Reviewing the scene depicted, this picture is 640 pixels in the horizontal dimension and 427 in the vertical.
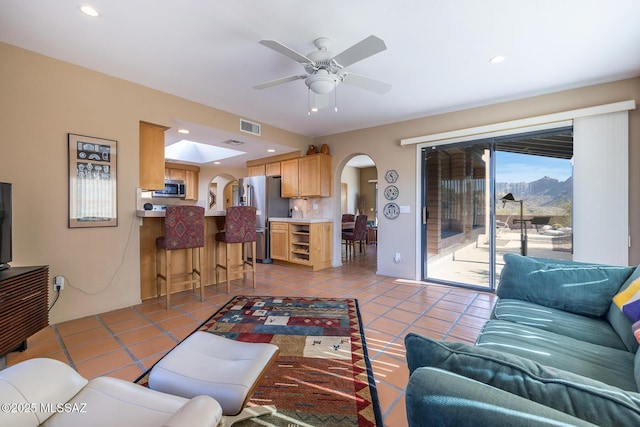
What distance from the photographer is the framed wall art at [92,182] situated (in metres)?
2.74

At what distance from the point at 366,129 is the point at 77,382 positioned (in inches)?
186

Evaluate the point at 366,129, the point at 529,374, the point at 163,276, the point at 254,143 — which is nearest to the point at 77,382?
the point at 529,374

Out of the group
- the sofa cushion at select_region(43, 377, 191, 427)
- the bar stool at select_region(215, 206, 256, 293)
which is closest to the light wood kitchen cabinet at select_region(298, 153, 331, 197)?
the bar stool at select_region(215, 206, 256, 293)

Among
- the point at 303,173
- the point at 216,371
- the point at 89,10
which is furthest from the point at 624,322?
the point at 303,173

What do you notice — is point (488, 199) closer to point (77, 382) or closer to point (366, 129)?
point (366, 129)

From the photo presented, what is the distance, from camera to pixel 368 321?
8.92 ft

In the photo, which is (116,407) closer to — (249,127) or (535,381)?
(535,381)

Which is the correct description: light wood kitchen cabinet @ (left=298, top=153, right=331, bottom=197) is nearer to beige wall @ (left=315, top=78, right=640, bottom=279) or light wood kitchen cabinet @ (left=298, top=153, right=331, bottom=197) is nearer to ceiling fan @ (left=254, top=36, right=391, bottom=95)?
beige wall @ (left=315, top=78, right=640, bottom=279)

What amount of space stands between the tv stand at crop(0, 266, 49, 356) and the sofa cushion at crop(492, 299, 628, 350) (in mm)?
3307

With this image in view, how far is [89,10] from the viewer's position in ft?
6.57

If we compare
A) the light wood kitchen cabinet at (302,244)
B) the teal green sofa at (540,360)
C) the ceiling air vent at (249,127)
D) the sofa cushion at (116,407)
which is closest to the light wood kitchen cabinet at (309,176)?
the light wood kitchen cabinet at (302,244)

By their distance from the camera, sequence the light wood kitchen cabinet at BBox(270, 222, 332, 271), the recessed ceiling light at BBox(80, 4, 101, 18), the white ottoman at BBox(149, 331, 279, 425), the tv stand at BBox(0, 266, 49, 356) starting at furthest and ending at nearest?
the light wood kitchen cabinet at BBox(270, 222, 332, 271)
the recessed ceiling light at BBox(80, 4, 101, 18)
the tv stand at BBox(0, 266, 49, 356)
the white ottoman at BBox(149, 331, 279, 425)

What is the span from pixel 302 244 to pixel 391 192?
1864 millimetres

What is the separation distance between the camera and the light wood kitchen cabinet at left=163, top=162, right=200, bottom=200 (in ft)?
24.3
